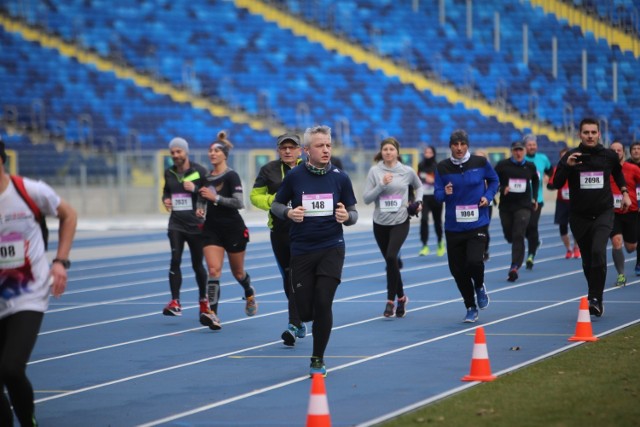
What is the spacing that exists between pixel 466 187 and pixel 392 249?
112cm

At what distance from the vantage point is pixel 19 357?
6.62 meters

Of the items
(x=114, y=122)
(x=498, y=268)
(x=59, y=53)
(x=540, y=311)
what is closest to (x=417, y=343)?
(x=540, y=311)

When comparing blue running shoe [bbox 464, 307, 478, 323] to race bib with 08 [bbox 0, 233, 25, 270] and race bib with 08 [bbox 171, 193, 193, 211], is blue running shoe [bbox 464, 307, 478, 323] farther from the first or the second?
race bib with 08 [bbox 0, 233, 25, 270]

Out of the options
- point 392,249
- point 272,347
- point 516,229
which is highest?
A: point 392,249

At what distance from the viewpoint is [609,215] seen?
12.9 m

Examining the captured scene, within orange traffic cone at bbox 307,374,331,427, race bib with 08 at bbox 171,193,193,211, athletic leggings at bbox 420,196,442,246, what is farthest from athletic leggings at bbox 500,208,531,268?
orange traffic cone at bbox 307,374,331,427

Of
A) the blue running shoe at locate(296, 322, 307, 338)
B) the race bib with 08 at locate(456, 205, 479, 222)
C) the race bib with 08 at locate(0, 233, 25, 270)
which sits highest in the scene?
the race bib with 08 at locate(0, 233, 25, 270)

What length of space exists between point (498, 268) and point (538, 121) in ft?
77.6

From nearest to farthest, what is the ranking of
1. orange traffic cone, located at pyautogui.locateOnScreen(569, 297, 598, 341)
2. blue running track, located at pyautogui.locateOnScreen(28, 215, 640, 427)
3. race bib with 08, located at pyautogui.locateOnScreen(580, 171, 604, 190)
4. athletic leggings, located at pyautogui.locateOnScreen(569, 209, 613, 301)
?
blue running track, located at pyautogui.locateOnScreen(28, 215, 640, 427), orange traffic cone, located at pyautogui.locateOnScreen(569, 297, 598, 341), athletic leggings, located at pyautogui.locateOnScreen(569, 209, 613, 301), race bib with 08, located at pyautogui.locateOnScreen(580, 171, 604, 190)

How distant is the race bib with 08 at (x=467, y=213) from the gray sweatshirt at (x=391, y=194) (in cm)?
87

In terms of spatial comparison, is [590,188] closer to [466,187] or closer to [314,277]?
[466,187]

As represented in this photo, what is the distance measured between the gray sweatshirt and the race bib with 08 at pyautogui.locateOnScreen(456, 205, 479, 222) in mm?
873

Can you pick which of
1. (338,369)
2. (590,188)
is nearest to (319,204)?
(338,369)

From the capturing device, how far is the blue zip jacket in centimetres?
1300
